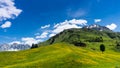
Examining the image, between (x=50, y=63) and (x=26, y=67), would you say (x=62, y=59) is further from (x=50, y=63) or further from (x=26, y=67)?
(x=26, y=67)

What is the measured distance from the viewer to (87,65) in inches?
3066

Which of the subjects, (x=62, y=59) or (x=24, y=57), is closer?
(x=62, y=59)

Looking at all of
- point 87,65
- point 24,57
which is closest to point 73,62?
point 87,65

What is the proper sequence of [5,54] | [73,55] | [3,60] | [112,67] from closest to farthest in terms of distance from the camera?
[112,67]
[73,55]
[3,60]
[5,54]

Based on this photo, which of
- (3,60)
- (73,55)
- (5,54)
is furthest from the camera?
(5,54)

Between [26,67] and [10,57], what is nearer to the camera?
[26,67]

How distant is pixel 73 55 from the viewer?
297 feet

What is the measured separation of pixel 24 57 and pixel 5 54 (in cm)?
1393

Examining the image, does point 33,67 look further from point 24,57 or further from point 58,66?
point 24,57

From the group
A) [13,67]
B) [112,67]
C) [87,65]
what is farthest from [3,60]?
[112,67]

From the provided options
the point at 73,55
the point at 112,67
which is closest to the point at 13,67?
the point at 73,55

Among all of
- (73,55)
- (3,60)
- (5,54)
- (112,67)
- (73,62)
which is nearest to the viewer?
(112,67)

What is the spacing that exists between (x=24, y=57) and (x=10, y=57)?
641 cm

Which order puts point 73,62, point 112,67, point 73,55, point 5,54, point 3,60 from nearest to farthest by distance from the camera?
point 112,67
point 73,62
point 73,55
point 3,60
point 5,54
